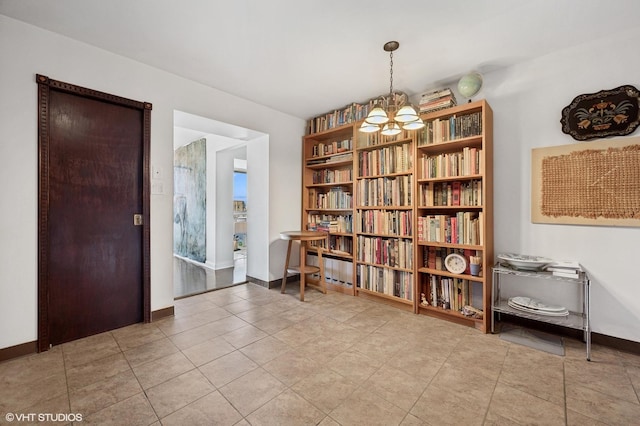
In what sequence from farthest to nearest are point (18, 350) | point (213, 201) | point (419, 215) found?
point (213, 201) < point (419, 215) < point (18, 350)

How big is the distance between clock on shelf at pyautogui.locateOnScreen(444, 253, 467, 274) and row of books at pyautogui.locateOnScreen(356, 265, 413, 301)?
43cm

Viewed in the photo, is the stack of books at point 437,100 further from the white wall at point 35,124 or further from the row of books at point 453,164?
the white wall at point 35,124

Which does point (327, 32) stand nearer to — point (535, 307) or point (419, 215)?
point (419, 215)

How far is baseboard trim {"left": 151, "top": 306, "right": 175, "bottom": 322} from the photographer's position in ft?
9.14

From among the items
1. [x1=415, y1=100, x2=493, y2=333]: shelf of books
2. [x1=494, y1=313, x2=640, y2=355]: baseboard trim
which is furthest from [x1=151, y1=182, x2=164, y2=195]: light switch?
[x1=494, y1=313, x2=640, y2=355]: baseboard trim

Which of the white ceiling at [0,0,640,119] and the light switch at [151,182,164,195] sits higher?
the white ceiling at [0,0,640,119]

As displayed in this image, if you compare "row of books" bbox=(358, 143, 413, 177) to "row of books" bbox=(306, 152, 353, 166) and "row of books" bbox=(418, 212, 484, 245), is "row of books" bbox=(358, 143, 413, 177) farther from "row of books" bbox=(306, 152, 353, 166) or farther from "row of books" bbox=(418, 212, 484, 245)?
"row of books" bbox=(418, 212, 484, 245)

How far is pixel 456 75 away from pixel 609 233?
201 centimetres

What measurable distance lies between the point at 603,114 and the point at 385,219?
2095 mm

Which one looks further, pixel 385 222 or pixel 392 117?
pixel 385 222

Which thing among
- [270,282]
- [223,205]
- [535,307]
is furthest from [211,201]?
[535,307]

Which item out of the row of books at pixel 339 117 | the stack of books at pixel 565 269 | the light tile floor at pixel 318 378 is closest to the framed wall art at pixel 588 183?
the stack of books at pixel 565 269

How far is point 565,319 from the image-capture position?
224 cm

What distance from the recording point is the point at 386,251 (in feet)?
10.7
